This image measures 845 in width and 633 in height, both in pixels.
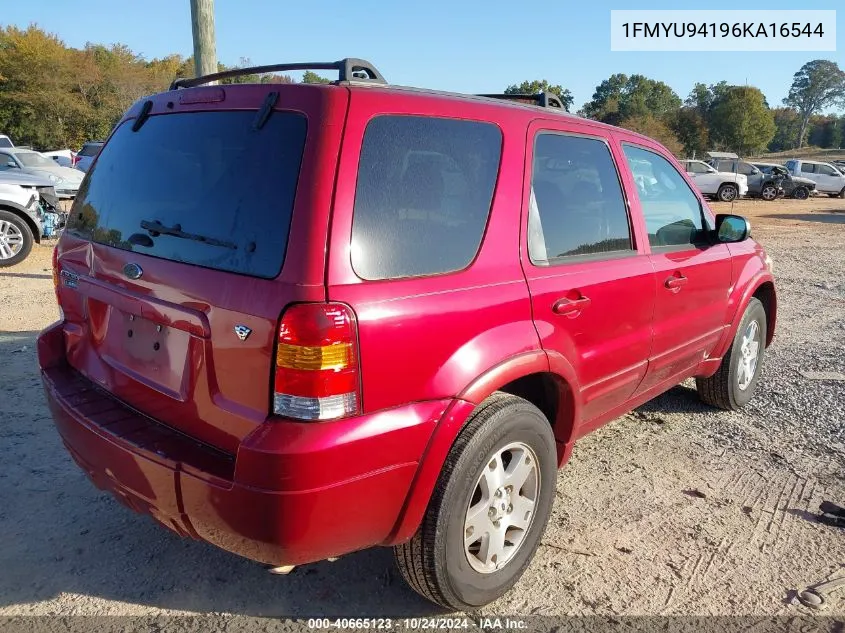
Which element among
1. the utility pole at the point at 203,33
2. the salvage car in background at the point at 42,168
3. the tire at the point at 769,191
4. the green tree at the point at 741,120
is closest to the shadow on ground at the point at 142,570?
the utility pole at the point at 203,33

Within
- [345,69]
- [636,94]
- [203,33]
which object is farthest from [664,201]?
[636,94]

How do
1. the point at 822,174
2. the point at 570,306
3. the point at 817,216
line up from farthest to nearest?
the point at 822,174, the point at 817,216, the point at 570,306

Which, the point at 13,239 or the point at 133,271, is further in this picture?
the point at 13,239

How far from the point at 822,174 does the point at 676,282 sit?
33699 millimetres

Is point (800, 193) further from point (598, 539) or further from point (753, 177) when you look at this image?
point (598, 539)

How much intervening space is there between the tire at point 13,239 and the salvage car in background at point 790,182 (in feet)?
94.4

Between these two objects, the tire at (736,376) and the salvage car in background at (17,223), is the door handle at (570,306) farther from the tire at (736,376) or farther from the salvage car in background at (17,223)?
the salvage car in background at (17,223)

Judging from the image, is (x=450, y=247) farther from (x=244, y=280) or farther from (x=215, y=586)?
(x=215, y=586)

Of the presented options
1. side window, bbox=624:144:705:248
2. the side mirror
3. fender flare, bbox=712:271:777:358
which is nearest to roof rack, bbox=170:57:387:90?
side window, bbox=624:144:705:248

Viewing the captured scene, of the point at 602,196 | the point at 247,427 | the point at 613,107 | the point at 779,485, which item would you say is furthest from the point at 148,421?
the point at 613,107

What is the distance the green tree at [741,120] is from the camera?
54.7 metres

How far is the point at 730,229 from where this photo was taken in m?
3.88

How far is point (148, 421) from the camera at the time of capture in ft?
7.84

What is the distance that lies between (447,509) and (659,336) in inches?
67.5
